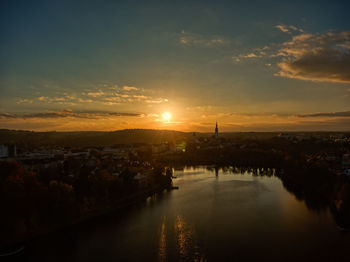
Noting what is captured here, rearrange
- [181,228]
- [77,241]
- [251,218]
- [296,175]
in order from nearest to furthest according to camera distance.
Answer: [77,241] < [181,228] < [251,218] < [296,175]

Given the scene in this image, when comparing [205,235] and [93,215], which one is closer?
[205,235]

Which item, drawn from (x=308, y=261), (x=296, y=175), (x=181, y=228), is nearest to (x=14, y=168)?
(x=181, y=228)

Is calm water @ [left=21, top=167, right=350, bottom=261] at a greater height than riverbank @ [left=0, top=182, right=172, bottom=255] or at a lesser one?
lesser

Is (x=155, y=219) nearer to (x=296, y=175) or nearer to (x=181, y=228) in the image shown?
(x=181, y=228)

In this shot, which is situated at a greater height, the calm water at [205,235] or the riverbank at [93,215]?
the riverbank at [93,215]

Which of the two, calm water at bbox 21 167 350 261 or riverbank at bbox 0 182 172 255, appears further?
riverbank at bbox 0 182 172 255

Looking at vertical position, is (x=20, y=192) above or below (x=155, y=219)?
above

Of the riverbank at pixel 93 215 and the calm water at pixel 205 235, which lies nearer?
the calm water at pixel 205 235

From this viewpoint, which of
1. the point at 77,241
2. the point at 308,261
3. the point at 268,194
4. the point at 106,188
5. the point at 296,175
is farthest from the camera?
the point at 296,175
